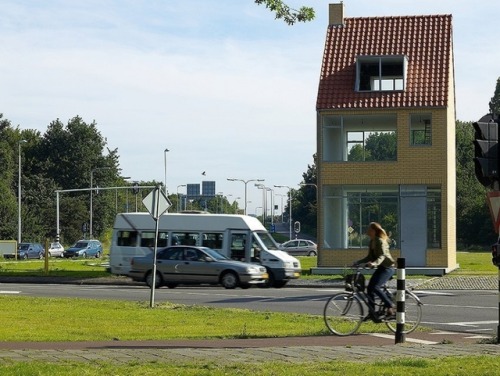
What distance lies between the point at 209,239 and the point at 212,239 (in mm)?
112

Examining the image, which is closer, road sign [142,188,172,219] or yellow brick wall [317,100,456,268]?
road sign [142,188,172,219]

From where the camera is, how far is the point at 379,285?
1766cm

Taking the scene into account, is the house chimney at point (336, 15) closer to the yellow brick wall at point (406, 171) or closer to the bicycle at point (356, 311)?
the yellow brick wall at point (406, 171)

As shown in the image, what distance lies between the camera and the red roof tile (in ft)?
147

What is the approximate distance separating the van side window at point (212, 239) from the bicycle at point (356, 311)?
2102 centimetres

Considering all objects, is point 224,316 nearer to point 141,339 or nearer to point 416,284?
point 141,339

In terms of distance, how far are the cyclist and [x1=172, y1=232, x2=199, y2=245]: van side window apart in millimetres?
21528

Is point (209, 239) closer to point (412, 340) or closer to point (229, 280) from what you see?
point (229, 280)

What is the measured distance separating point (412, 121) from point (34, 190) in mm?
77219

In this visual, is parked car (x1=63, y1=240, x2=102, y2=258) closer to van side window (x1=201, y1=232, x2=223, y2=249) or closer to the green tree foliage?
the green tree foliage

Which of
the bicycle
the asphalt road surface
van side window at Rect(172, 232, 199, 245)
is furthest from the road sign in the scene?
van side window at Rect(172, 232, 199, 245)

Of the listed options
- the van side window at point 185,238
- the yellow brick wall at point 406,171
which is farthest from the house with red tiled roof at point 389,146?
the van side window at point 185,238

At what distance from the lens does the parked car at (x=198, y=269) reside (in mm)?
34688

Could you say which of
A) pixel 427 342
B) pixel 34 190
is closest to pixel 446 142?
pixel 427 342
